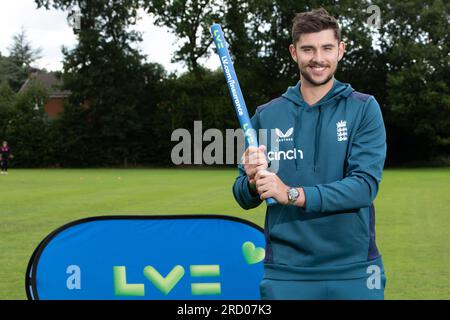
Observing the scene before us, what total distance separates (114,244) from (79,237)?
0.24m

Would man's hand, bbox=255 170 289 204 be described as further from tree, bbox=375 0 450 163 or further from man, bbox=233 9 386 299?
tree, bbox=375 0 450 163

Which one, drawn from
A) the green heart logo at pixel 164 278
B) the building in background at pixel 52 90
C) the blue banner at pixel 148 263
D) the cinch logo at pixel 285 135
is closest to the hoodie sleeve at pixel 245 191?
the cinch logo at pixel 285 135

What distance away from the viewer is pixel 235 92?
309 centimetres

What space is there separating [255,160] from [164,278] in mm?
1981

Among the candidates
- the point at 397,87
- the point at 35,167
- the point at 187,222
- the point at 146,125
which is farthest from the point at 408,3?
the point at 187,222

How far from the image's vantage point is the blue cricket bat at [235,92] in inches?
119

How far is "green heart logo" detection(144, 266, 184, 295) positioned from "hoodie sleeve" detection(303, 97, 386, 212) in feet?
6.33

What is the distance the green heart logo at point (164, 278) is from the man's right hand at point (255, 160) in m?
1.84

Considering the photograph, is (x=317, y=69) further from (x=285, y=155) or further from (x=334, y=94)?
(x=285, y=155)

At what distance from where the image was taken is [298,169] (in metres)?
3.10

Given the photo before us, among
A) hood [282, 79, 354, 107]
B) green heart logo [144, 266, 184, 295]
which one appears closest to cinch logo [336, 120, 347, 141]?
hood [282, 79, 354, 107]

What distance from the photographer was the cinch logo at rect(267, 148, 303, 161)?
10.1 ft

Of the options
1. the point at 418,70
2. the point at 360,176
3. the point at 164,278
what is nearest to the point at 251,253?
the point at 164,278
